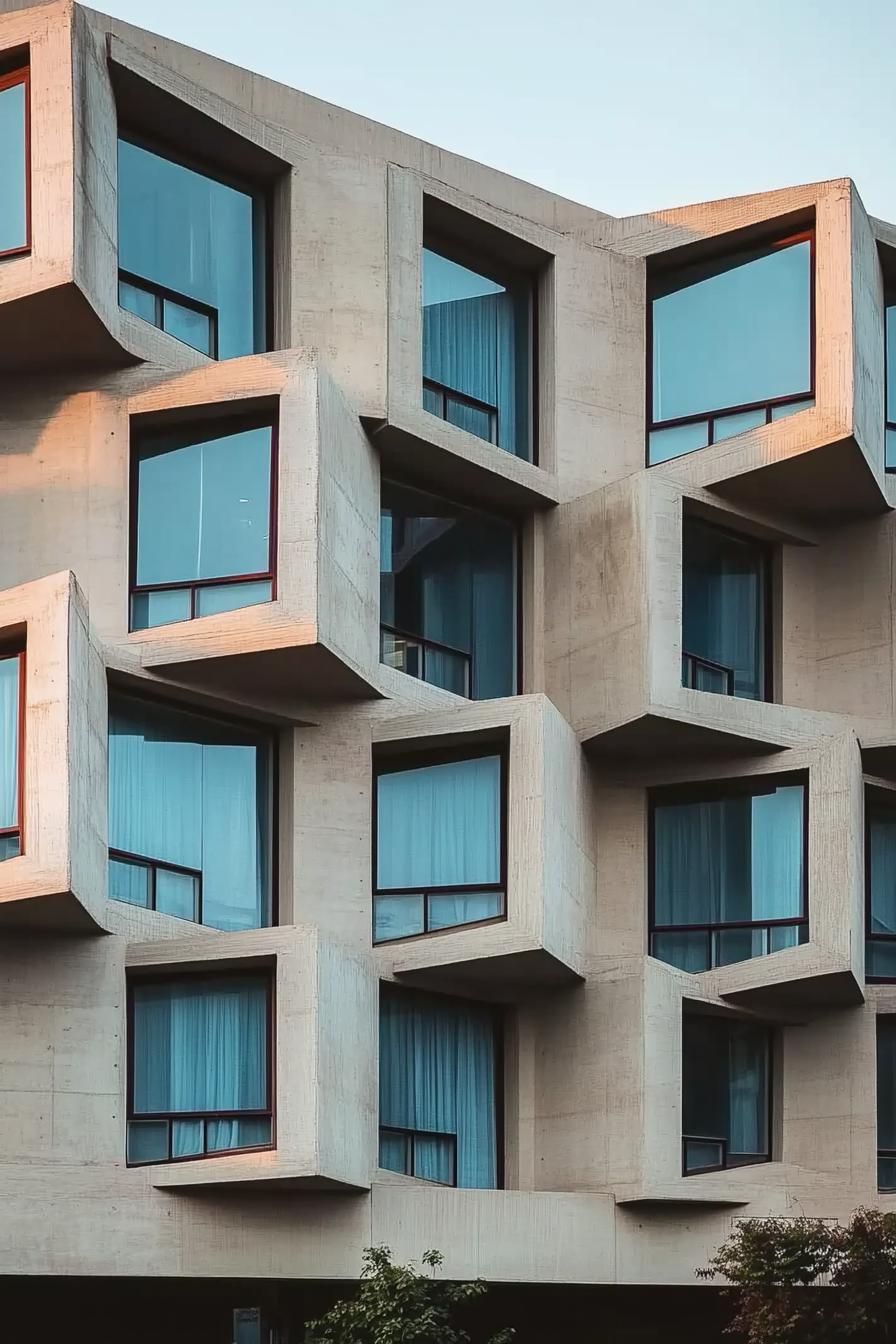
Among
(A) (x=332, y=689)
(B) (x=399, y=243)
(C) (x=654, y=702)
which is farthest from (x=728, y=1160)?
(B) (x=399, y=243)

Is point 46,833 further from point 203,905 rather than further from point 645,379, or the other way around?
point 645,379

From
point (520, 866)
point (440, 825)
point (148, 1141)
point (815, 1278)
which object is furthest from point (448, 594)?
point (815, 1278)

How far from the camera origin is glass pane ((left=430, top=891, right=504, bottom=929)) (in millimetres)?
27906

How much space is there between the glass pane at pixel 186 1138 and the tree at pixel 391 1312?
226cm

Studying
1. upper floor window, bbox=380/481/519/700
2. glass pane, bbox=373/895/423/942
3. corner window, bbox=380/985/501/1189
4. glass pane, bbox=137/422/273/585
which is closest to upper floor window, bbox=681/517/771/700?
upper floor window, bbox=380/481/519/700

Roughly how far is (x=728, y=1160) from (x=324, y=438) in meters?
9.97

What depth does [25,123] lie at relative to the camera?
2670 cm

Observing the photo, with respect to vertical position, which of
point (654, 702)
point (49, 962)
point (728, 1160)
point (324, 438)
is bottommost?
point (728, 1160)

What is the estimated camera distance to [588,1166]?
2759 cm

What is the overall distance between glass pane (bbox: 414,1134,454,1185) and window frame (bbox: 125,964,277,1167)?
113 inches

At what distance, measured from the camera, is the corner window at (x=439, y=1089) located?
2772 cm

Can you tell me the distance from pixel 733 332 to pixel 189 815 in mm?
9754

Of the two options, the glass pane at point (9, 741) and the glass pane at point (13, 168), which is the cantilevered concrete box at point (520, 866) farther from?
the glass pane at point (13, 168)

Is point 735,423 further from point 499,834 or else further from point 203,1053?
point 203,1053
